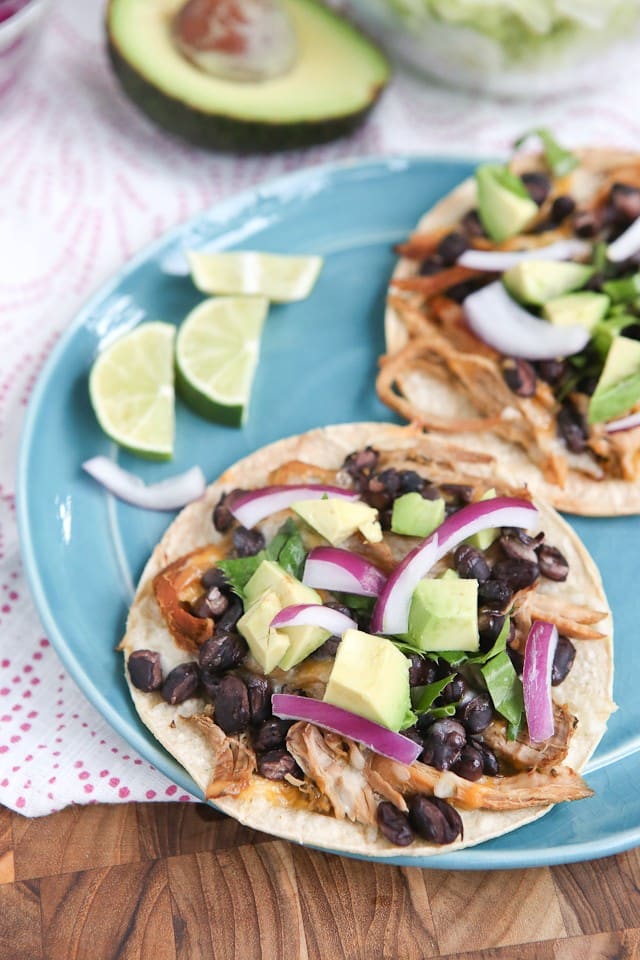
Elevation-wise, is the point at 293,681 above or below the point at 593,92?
above

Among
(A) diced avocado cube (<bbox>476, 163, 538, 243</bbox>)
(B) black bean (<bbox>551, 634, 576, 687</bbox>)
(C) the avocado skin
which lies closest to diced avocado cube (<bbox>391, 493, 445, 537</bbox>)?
(B) black bean (<bbox>551, 634, 576, 687</bbox>)

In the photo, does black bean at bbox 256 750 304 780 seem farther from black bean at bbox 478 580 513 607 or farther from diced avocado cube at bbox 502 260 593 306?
diced avocado cube at bbox 502 260 593 306

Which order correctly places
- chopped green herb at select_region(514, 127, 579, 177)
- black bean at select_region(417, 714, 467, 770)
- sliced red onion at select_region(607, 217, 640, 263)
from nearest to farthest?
1. black bean at select_region(417, 714, 467, 770)
2. sliced red onion at select_region(607, 217, 640, 263)
3. chopped green herb at select_region(514, 127, 579, 177)

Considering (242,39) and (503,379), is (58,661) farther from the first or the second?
(242,39)

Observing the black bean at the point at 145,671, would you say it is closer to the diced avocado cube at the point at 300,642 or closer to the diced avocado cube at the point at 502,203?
the diced avocado cube at the point at 300,642

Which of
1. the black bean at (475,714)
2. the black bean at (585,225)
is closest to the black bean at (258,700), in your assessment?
the black bean at (475,714)

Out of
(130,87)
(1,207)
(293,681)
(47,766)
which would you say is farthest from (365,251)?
(47,766)
